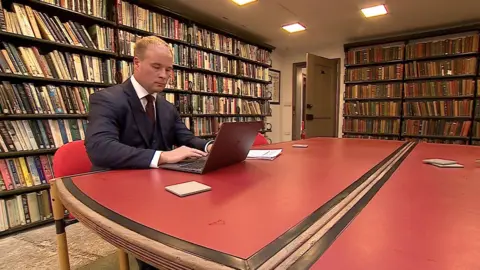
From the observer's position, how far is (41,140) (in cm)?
209

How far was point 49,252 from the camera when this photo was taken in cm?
170

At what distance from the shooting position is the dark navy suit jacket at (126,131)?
3.05 ft

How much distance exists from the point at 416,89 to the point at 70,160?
15.4 ft

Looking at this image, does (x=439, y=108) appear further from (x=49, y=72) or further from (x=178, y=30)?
(x=49, y=72)

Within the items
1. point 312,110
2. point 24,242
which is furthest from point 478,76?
point 24,242

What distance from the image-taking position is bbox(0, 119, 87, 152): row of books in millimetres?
1918

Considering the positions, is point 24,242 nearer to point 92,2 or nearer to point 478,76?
point 92,2

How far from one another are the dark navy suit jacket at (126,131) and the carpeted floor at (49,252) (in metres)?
0.81

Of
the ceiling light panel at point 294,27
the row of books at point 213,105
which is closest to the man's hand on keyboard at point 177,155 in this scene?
the row of books at point 213,105

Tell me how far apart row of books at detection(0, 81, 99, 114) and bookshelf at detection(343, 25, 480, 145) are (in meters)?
4.14

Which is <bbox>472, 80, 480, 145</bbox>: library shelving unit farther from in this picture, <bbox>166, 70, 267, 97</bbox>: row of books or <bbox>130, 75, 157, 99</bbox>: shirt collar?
<bbox>130, 75, 157, 99</bbox>: shirt collar

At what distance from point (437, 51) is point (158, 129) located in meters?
4.39

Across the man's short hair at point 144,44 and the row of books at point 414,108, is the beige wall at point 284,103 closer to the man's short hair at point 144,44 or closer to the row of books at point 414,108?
the row of books at point 414,108

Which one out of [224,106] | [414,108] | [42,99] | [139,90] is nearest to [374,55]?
[414,108]
